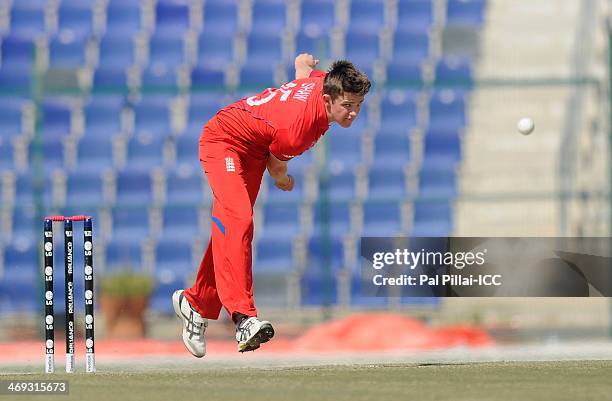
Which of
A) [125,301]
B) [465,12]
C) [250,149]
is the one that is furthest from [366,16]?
[250,149]

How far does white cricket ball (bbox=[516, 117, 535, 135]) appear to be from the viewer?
1031 centimetres

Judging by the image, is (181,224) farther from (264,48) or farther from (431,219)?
(264,48)

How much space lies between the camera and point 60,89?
10305 millimetres

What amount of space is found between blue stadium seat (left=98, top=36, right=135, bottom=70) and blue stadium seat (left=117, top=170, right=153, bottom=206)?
5.41 feet

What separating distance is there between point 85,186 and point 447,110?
3.18 metres

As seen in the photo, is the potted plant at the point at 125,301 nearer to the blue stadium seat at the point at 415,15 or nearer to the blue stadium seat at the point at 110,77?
the blue stadium seat at the point at 110,77

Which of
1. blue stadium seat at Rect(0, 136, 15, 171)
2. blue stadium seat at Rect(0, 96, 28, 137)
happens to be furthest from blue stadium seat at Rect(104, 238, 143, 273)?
blue stadium seat at Rect(0, 96, 28, 137)

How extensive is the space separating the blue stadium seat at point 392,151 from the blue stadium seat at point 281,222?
1.08 meters

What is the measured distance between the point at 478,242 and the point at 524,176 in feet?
2.76

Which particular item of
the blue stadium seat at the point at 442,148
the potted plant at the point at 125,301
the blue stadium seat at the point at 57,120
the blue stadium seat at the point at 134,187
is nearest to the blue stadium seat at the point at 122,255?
the potted plant at the point at 125,301

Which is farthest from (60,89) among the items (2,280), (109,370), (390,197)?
(109,370)

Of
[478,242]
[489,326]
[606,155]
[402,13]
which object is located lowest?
[489,326]

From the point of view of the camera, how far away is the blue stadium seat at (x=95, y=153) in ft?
38.8

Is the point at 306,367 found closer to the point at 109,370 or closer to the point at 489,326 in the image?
the point at 109,370
